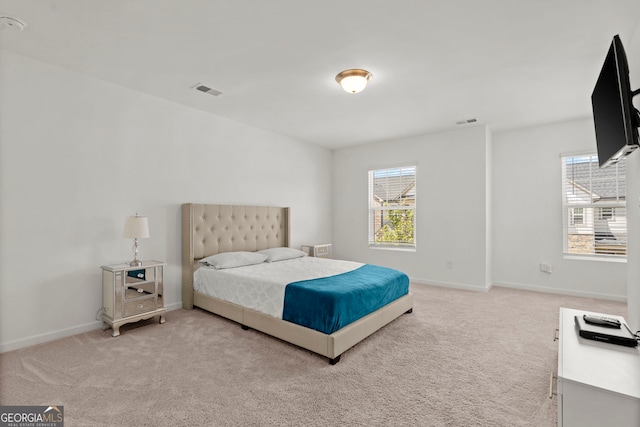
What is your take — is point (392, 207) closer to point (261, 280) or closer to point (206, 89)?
point (261, 280)

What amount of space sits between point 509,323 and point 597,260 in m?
2.14

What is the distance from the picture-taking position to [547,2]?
6.57ft

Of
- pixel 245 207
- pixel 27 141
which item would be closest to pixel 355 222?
pixel 245 207

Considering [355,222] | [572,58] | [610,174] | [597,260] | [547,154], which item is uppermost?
[572,58]

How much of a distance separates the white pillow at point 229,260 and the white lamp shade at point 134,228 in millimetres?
857

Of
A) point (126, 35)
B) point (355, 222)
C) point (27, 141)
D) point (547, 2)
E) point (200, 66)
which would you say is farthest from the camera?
point (355, 222)

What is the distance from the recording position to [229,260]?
367 centimetres

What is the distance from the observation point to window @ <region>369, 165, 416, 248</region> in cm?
552

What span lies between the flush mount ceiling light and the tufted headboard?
2298 millimetres

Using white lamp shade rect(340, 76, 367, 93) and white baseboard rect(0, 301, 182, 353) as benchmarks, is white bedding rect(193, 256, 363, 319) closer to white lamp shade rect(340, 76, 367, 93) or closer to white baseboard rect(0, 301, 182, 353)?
white baseboard rect(0, 301, 182, 353)

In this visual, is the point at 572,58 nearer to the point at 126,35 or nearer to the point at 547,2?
the point at 547,2

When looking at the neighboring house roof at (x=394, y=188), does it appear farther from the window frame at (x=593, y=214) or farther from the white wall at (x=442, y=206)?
the window frame at (x=593, y=214)

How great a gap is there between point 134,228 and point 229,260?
3.56ft

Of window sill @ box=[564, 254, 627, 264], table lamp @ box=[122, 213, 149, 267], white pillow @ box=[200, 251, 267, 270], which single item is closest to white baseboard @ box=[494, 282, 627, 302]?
window sill @ box=[564, 254, 627, 264]
